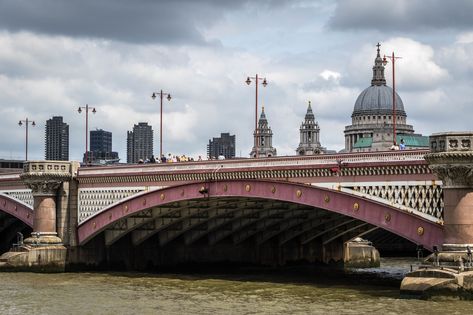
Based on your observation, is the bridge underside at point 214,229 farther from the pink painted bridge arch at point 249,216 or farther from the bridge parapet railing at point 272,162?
the bridge parapet railing at point 272,162

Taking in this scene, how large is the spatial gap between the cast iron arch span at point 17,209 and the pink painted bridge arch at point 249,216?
20.3 ft

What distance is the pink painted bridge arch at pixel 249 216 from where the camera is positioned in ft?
169

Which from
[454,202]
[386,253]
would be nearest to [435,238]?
[454,202]

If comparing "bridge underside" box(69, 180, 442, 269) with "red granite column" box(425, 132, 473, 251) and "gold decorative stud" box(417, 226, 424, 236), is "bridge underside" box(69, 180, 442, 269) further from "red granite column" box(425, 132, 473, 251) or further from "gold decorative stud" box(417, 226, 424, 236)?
"red granite column" box(425, 132, 473, 251)

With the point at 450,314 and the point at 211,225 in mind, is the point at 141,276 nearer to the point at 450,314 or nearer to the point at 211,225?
the point at 211,225

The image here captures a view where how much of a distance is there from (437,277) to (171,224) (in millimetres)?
28621

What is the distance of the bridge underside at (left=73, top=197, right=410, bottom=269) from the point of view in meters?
70.1

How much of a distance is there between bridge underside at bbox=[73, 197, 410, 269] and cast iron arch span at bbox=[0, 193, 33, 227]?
6.46m

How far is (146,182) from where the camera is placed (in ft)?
225

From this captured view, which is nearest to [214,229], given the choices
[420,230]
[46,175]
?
[46,175]

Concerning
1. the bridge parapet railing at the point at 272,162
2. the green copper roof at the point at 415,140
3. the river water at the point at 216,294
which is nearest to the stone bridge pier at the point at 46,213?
the bridge parapet railing at the point at 272,162

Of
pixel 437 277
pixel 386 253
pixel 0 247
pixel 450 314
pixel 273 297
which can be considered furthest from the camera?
pixel 386 253

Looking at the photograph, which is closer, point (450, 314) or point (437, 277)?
point (450, 314)

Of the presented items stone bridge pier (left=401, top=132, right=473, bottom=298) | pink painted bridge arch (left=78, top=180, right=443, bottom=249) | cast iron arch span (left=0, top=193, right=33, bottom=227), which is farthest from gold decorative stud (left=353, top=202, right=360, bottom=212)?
cast iron arch span (left=0, top=193, right=33, bottom=227)
